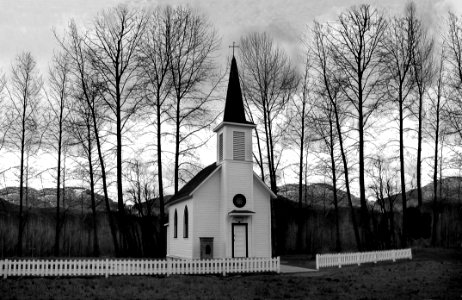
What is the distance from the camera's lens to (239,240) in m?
23.7

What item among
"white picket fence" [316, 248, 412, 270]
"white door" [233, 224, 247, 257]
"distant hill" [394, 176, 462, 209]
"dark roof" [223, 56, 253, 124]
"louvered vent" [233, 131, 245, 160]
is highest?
"dark roof" [223, 56, 253, 124]

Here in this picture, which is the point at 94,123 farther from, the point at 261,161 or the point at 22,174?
the point at 261,161

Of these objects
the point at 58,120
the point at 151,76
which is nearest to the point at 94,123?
the point at 151,76

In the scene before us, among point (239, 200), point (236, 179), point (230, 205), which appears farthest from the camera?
point (236, 179)

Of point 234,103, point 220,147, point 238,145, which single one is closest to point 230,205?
point 238,145

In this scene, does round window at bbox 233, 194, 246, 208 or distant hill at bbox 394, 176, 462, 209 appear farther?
distant hill at bbox 394, 176, 462, 209

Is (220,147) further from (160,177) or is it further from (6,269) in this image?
(6,269)

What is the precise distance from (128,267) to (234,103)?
11330 mm

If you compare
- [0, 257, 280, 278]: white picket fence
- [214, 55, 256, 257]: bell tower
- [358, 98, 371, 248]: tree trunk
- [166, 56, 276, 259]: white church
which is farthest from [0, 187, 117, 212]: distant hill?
[358, 98, 371, 248]: tree trunk

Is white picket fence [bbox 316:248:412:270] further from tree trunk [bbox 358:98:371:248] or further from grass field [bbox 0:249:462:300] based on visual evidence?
grass field [bbox 0:249:462:300]

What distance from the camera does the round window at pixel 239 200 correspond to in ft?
77.8

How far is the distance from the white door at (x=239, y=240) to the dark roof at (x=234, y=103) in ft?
19.7

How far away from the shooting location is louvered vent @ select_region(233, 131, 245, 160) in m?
24.3

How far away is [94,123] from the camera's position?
27562 millimetres
